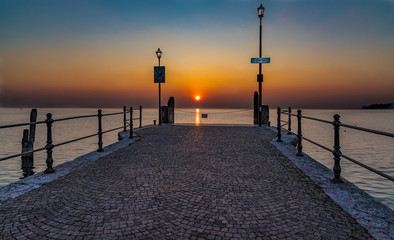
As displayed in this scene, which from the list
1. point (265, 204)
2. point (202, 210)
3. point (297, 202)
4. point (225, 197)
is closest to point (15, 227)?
point (202, 210)

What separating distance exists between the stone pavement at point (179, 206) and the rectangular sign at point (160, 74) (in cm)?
1131

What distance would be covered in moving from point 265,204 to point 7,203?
11.1 ft

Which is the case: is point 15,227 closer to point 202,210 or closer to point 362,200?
point 202,210

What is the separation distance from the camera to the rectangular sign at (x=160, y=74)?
15672 mm

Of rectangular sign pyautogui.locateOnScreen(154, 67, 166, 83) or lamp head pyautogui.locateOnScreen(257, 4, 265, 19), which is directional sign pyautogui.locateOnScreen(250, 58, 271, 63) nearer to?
lamp head pyautogui.locateOnScreen(257, 4, 265, 19)

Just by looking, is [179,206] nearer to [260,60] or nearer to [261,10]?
[260,60]

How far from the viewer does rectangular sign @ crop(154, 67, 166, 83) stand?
1567cm

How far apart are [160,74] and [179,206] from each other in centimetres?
1358

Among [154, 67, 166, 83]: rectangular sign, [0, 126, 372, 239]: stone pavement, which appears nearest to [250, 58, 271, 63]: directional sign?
[154, 67, 166, 83]: rectangular sign

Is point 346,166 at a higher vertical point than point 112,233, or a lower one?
lower

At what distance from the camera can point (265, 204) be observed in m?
3.04

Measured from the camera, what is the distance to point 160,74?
15695mm

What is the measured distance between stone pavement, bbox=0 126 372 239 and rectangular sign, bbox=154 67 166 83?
445 inches

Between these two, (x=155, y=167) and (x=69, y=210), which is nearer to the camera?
(x=69, y=210)
